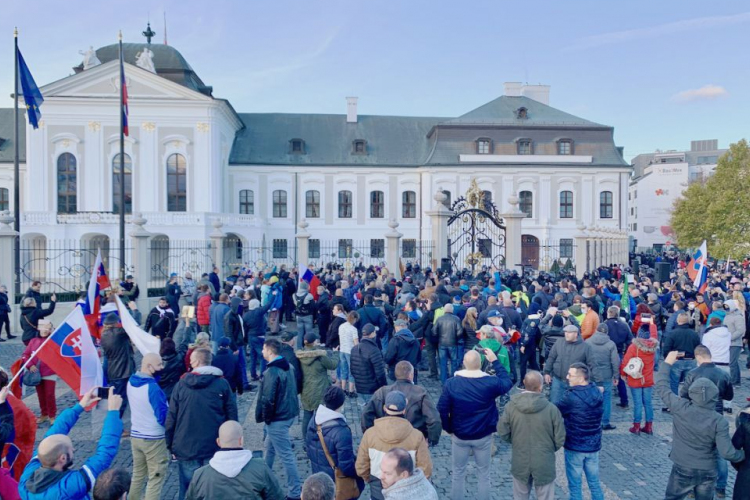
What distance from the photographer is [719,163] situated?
32.8 metres

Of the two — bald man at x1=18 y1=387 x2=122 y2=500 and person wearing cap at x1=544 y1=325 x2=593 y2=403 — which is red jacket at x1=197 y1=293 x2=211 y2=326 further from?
bald man at x1=18 y1=387 x2=122 y2=500

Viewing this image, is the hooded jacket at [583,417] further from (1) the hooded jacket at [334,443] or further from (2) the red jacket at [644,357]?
(2) the red jacket at [644,357]

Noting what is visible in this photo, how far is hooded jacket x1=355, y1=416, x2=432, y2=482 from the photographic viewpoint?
4.86m

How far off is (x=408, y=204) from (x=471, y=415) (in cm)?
3365

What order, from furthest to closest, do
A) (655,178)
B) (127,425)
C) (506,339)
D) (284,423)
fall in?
(655,178) < (506,339) < (127,425) < (284,423)

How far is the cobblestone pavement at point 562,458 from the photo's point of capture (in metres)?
6.73

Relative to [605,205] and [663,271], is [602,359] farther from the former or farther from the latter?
[605,205]

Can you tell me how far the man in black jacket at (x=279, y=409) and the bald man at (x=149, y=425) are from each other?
38.8 inches

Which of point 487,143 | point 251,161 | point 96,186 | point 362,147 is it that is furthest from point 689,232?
point 96,186

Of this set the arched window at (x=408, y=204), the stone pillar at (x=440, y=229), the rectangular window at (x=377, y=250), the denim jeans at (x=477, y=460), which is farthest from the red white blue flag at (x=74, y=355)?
the arched window at (x=408, y=204)

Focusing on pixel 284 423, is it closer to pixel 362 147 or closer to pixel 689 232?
pixel 362 147

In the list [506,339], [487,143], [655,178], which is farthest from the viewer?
[655,178]

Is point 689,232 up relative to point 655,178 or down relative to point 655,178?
down

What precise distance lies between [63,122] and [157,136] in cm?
505
